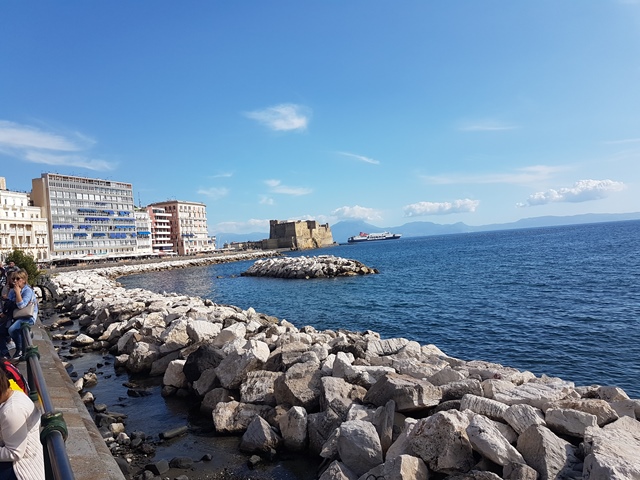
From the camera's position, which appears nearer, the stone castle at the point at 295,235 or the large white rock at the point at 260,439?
the large white rock at the point at 260,439

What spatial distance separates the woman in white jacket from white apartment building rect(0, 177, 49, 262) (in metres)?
72.5

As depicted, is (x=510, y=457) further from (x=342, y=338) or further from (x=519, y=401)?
(x=342, y=338)

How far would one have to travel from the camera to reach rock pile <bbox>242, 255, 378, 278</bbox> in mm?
44094

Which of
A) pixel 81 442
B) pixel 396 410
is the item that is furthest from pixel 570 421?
pixel 81 442

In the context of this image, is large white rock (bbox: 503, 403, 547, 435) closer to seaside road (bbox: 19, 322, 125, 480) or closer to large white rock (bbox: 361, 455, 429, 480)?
large white rock (bbox: 361, 455, 429, 480)

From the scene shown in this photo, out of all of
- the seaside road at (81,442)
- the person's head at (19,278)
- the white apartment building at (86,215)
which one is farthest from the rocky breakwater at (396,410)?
the white apartment building at (86,215)

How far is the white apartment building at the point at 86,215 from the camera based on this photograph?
78938 mm

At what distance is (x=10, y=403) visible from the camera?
2.65 metres

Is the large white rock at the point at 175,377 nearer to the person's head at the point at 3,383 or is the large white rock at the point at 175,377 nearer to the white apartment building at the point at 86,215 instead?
the person's head at the point at 3,383

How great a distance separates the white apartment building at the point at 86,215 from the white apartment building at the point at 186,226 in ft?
53.8

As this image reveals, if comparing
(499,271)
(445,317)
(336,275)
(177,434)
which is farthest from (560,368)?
(336,275)

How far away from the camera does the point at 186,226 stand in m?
113

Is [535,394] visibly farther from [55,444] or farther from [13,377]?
[13,377]

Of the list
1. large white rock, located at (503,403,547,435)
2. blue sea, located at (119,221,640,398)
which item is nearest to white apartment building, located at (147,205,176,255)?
blue sea, located at (119,221,640,398)
